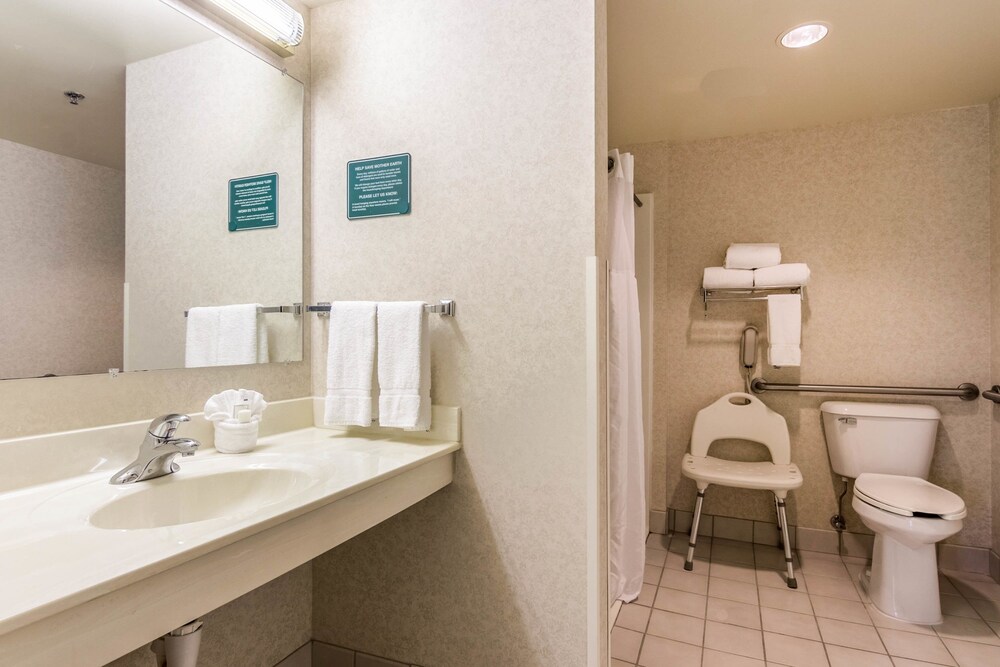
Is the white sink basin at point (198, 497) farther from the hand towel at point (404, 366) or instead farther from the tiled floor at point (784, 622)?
the tiled floor at point (784, 622)

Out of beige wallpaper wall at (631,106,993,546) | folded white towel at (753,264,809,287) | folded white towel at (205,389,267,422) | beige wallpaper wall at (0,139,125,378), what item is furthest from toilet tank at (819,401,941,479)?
beige wallpaper wall at (0,139,125,378)

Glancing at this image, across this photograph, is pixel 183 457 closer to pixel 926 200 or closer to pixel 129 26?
pixel 129 26

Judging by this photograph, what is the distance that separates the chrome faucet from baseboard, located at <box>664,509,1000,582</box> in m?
2.55

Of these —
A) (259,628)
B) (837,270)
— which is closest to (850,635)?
(837,270)

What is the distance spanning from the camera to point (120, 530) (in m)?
0.83

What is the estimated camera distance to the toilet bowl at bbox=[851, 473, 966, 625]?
2.01 meters

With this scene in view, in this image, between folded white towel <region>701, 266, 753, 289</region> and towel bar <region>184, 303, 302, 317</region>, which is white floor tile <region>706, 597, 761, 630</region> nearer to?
folded white towel <region>701, 266, 753, 289</region>

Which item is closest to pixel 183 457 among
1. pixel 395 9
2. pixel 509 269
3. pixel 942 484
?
pixel 509 269

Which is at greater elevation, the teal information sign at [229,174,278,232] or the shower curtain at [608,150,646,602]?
the teal information sign at [229,174,278,232]

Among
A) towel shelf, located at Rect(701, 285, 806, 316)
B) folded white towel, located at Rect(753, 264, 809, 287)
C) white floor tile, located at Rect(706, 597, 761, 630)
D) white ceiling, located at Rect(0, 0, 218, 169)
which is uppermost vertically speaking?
white ceiling, located at Rect(0, 0, 218, 169)

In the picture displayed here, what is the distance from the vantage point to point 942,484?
8.21 ft

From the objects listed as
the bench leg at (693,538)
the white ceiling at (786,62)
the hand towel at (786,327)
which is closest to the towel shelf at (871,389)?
the hand towel at (786,327)

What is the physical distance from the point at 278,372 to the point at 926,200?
2.99 meters

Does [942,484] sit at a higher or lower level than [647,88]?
lower
